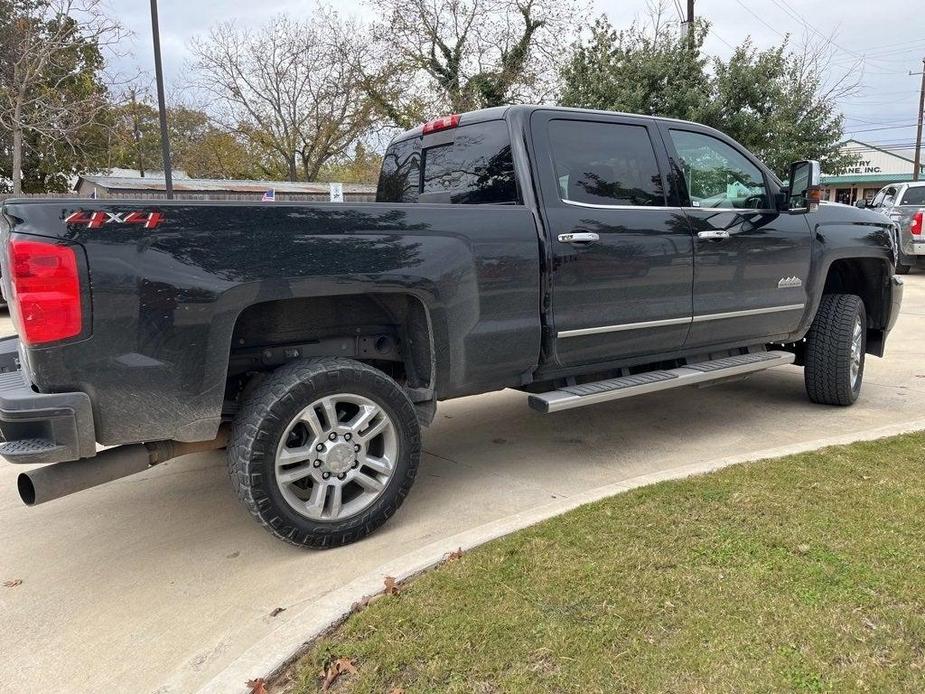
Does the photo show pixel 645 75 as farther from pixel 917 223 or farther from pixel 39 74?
→ pixel 39 74

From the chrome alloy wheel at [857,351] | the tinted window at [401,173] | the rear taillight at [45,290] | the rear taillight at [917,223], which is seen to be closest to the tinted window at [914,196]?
the rear taillight at [917,223]

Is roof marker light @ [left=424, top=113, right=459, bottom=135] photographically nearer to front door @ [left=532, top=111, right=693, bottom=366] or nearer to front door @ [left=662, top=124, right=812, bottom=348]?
front door @ [left=532, top=111, right=693, bottom=366]

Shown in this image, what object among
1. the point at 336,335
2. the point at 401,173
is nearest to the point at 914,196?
the point at 401,173

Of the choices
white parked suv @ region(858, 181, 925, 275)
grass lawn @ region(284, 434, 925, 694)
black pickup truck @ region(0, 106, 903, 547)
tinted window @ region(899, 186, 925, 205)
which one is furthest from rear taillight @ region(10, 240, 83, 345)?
tinted window @ region(899, 186, 925, 205)

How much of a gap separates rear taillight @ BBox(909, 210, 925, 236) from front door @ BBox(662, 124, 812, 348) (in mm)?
12652

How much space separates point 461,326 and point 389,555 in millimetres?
1134

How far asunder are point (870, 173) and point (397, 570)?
5285 cm

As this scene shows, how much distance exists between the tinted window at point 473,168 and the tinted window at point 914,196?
15.9 meters

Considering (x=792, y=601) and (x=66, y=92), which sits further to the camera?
(x=66, y=92)

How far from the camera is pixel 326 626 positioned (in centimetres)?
252

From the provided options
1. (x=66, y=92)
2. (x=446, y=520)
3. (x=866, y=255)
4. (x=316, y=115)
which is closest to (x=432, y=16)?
(x=316, y=115)

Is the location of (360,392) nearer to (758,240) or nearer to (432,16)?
(758,240)

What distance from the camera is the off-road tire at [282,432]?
9.80 feet

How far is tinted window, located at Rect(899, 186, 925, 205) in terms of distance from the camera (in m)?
16.4
